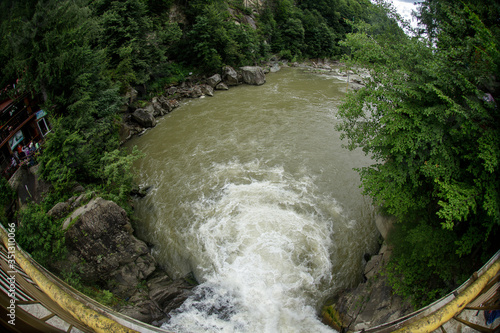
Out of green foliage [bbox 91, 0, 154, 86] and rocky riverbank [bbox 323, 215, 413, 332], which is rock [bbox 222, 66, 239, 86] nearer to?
green foliage [bbox 91, 0, 154, 86]

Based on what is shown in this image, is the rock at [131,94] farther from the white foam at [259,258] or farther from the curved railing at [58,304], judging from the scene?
the curved railing at [58,304]

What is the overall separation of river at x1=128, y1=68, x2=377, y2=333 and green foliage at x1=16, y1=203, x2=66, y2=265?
12.8ft

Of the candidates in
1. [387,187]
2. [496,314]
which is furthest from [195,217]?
[496,314]

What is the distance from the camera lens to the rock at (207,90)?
29.5 m

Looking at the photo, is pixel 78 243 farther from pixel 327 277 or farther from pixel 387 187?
pixel 387 187

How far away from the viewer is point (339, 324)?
8852mm

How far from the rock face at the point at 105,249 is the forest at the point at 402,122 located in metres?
0.64

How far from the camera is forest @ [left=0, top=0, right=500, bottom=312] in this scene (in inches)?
276

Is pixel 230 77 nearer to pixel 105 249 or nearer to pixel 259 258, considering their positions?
pixel 259 258

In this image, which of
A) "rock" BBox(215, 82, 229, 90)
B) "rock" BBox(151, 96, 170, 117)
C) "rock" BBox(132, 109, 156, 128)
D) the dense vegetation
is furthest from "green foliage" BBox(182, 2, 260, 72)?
"rock" BBox(132, 109, 156, 128)

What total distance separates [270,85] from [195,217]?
24.4m

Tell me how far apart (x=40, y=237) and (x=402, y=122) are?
45.3 ft

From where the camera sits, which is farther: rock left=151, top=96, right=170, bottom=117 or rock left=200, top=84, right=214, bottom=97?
rock left=200, top=84, right=214, bottom=97

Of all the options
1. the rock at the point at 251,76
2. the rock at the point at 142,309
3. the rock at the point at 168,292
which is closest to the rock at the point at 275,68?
the rock at the point at 251,76
